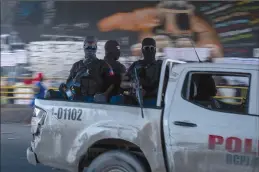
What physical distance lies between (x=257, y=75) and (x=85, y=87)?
2328 millimetres

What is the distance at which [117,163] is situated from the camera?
477 cm

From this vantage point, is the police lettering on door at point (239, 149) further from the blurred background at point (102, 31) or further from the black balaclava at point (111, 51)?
the blurred background at point (102, 31)

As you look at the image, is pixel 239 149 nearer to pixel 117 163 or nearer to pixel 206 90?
pixel 206 90

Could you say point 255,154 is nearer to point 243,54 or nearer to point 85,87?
point 85,87

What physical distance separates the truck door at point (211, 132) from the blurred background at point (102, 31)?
9.95 metres

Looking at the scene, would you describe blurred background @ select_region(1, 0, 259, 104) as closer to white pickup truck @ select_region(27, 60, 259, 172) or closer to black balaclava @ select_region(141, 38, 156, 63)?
black balaclava @ select_region(141, 38, 156, 63)

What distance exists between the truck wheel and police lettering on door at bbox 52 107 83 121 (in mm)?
505

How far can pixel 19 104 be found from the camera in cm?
1534

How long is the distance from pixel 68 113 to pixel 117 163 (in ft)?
2.51

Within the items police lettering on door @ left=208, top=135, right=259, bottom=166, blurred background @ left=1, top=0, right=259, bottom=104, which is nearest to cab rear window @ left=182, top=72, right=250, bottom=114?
police lettering on door @ left=208, top=135, right=259, bottom=166

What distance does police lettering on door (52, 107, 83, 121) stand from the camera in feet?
16.0

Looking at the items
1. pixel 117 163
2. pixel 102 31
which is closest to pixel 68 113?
pixel 117 163

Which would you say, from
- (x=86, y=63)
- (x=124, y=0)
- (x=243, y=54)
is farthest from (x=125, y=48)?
(x=86, y=63)

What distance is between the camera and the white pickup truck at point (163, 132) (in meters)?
4.36
